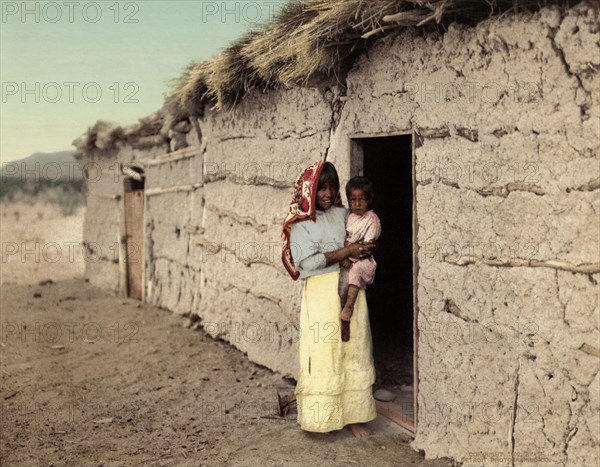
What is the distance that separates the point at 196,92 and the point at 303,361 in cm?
368

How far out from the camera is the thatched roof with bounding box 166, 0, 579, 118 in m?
3.41

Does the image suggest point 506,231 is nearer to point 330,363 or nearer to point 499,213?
point 499,213

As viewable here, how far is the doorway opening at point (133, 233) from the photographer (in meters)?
9.13

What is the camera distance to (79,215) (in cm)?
2338

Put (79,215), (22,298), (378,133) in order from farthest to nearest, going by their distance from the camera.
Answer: (79,215) → (22,298) → (378,133)

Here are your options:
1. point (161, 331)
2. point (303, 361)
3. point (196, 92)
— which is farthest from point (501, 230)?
point (161, 331)

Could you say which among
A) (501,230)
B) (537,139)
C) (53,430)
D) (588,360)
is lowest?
(53,430)

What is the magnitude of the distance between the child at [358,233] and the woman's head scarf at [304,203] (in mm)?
177

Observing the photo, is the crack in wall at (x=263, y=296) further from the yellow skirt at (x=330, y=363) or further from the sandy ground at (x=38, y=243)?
the sandy ground at (x=38, y=243)

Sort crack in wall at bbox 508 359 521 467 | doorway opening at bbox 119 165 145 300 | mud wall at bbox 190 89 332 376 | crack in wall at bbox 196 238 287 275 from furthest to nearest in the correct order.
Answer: doorway opening at bbox 119 165 145 300
crack in wall at bbox 196 238 287 275
mud wall at bbox 190 89 332 376
crack in wall at bbox 508 359 521 467

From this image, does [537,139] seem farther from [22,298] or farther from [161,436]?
[22,298]

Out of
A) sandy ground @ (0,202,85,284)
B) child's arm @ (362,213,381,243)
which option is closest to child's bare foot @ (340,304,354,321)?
child's arm @ (362,213,381,243)

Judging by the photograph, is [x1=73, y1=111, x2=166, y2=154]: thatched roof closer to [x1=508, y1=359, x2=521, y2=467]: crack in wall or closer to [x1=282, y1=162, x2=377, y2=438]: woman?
[x1=282, y1=162, x2=377, y2=438]: woman

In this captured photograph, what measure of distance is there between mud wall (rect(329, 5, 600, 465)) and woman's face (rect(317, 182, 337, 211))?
0.55m
